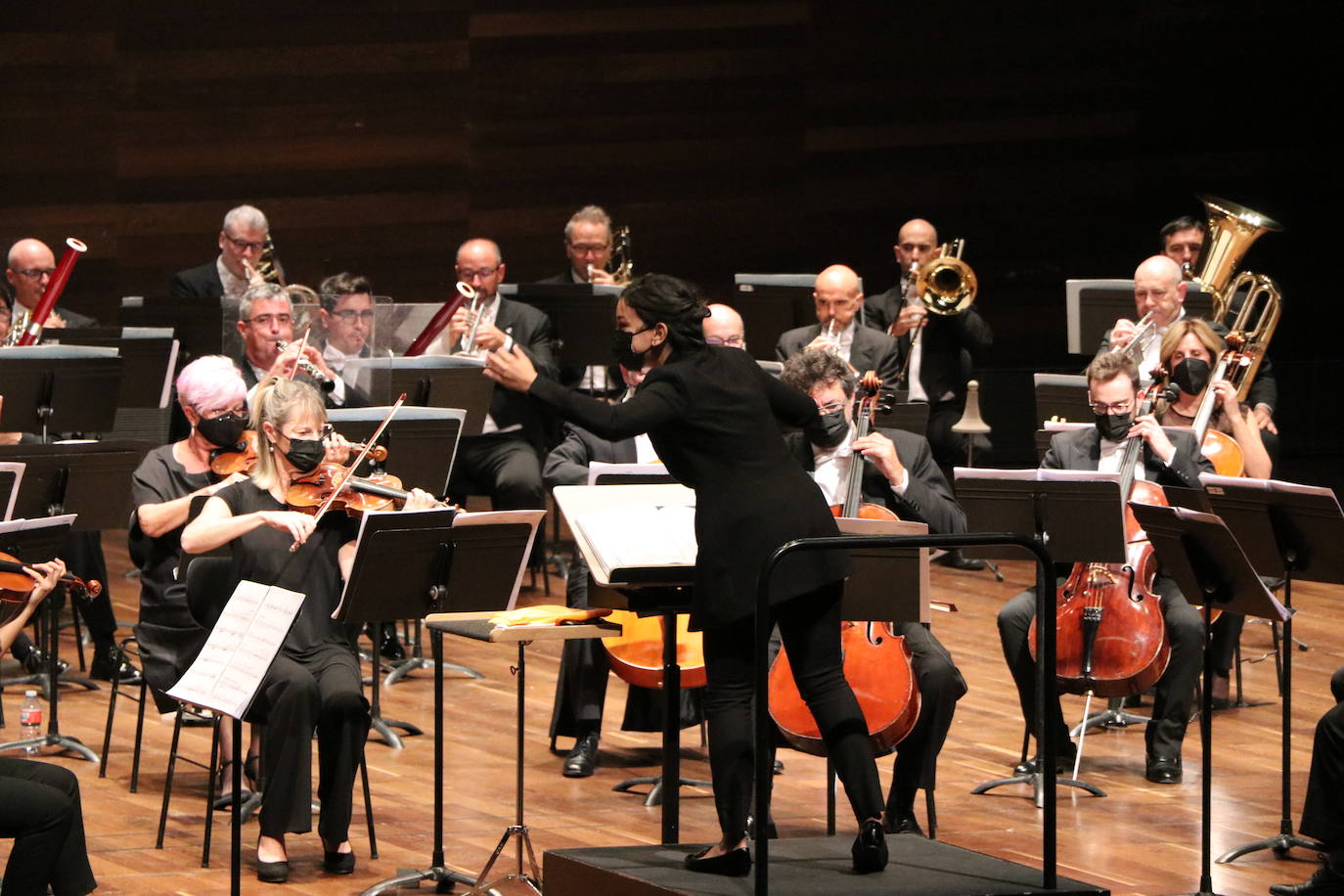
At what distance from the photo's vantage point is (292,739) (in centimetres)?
446

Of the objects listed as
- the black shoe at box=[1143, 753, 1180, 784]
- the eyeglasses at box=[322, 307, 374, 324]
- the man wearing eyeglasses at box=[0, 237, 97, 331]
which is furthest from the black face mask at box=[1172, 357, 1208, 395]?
the man wearing eyeglasses at box=[0, 237, 97, 331]

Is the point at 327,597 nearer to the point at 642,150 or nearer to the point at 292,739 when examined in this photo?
the point at 292,739

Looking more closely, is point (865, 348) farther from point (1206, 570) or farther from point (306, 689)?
point (306, 689)

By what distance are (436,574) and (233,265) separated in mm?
3637

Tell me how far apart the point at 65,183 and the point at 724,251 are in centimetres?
326

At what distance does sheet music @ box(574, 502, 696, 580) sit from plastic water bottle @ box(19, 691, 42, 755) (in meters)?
2.35

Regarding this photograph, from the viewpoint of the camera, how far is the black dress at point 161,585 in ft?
16.4

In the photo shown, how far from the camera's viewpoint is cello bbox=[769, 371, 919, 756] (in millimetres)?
4531

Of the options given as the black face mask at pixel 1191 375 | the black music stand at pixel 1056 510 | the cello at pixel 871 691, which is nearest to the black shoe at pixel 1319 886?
the black music stand at pixel 1056 510

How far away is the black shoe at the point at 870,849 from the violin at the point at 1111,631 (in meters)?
1.68

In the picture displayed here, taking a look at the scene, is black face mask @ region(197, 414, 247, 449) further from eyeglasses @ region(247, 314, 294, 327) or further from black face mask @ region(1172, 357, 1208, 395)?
black face mask @ region(1172, 357, 1208, 395)

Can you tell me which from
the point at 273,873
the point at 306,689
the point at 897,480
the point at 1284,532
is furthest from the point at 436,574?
the point at 1284,532

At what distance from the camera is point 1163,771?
5340 mm

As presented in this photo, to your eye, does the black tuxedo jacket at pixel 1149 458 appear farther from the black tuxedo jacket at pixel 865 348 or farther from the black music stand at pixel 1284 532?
the black tuxedo jacket at pixel 865 348
